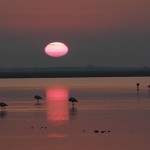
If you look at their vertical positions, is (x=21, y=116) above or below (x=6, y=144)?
above

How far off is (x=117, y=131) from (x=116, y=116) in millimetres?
6201

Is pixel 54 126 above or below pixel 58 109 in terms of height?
below

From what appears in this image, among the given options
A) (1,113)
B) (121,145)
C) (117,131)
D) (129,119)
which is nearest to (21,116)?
(1,113)

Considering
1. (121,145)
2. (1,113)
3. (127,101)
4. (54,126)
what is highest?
(127,101)

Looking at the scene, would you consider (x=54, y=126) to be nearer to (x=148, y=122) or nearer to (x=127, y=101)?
(x=148, y=122)

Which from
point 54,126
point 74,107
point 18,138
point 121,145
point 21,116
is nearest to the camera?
point 121,145

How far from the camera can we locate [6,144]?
23531mm

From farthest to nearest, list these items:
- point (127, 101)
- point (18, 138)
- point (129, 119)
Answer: point (127, 101) → point (129, 119) → point (18, 138)

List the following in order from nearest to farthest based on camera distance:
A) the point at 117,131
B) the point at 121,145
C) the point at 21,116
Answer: the point at 121,145
the point at 117,131
the point at 21,116

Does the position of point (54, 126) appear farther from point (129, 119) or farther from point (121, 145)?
point (121, 145)

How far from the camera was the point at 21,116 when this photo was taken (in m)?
33.6

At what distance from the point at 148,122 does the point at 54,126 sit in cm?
423

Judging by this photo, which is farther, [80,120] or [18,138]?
[80,120]

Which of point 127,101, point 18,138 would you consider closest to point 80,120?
point 18,138
